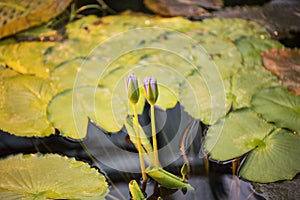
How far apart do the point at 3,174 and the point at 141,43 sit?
71 cm

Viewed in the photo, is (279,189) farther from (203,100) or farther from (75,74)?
(75,74)

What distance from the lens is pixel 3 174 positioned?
1130 mm

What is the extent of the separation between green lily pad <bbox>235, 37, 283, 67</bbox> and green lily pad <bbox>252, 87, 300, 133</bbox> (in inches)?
6.6

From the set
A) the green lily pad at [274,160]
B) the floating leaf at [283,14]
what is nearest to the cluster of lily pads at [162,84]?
the green lily pad at [274,160]

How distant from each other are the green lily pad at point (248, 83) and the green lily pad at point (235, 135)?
0.07 meters

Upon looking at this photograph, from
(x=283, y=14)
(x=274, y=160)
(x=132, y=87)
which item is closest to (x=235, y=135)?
(x=274, y=160)

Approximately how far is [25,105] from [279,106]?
807 mm

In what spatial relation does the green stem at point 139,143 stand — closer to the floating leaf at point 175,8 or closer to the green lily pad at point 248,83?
the green lily pad at point 248,83

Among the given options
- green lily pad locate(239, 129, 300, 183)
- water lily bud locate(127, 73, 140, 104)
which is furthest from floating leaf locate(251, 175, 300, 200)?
water lily bud locate(127, 73, 140, 104)

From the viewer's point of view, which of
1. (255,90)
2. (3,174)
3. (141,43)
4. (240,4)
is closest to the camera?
(3,174)

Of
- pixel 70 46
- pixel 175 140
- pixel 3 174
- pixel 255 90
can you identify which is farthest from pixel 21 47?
pixel 255 90

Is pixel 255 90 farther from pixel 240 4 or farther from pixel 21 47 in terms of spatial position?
pixel 21 47

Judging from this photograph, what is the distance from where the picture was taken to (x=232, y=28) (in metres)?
1.66

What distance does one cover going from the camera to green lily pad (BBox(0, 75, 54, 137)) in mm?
1291
